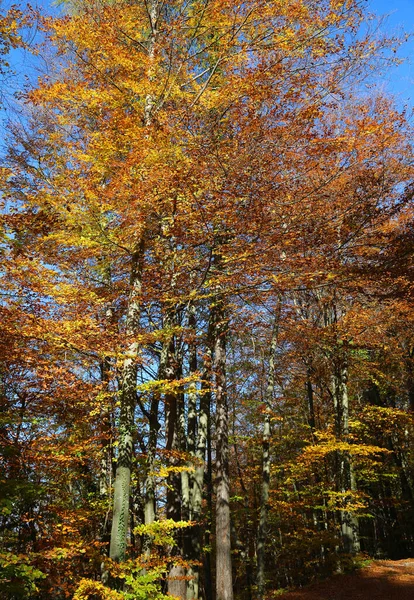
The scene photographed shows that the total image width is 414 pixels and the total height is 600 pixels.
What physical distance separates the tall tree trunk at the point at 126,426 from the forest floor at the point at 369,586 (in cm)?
723

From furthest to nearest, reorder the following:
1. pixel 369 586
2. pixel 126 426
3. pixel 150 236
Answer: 1. pixel 369 586
2. pixel 150 236
3. pixel 126 426

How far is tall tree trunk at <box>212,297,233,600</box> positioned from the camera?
9.21 meters

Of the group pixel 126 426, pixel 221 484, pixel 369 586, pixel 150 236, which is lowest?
pixel 369 586

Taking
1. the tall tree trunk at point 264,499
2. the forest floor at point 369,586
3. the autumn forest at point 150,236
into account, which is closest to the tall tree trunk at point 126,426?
the autumn forest at point 150,236

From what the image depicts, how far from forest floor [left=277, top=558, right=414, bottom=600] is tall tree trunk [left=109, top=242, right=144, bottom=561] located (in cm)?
723

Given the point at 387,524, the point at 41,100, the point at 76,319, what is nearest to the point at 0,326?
the point at 76,319

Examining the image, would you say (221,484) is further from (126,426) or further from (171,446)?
(126,426)

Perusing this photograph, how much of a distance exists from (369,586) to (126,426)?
8.80 m

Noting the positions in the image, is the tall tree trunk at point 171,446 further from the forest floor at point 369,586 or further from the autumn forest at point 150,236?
the forest floor at point 369,586

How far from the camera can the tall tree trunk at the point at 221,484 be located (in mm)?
9211

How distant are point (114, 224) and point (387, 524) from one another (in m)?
18.6

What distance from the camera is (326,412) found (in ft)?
67.4

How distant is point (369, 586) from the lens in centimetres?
1148

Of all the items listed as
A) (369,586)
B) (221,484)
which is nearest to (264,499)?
(221,484)
